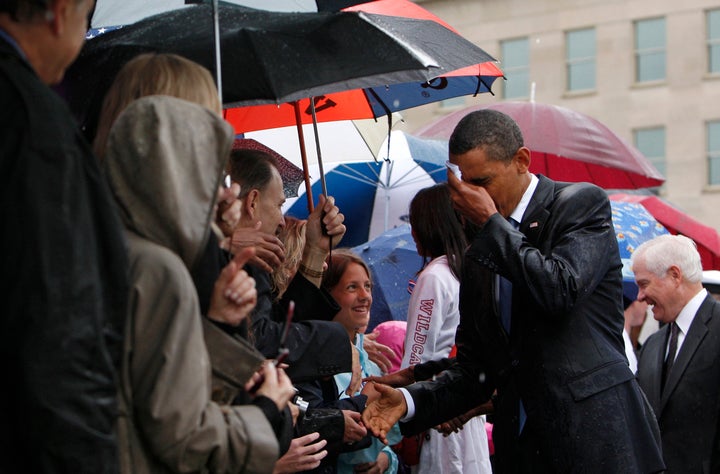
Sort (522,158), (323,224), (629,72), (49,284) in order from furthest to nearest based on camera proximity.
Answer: (629,72) < (323,224) < (522,158) < (49,284)

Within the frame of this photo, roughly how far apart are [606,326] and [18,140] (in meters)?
2.67

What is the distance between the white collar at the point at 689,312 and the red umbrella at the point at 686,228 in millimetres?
5131

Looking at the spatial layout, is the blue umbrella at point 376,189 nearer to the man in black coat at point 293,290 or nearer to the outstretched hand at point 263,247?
the man in black coat at point 293,290

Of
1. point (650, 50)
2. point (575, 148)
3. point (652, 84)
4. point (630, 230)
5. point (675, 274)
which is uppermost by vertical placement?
point (575, 148)

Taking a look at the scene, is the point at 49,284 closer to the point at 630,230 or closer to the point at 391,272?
the point at 391,272

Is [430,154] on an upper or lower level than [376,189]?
upper

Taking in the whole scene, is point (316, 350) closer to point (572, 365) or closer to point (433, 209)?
point (572, 365)

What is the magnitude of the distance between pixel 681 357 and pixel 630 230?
2.60m

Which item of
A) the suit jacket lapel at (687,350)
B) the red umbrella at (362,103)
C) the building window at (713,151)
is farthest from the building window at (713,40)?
the red umbrella at (362,103)

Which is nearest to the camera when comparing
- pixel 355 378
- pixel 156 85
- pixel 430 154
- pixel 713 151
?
pixel 156 85

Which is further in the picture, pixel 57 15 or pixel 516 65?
pixel 516 65

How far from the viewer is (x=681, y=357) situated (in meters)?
6.34

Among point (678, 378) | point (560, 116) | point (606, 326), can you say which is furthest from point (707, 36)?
point (606, 326)

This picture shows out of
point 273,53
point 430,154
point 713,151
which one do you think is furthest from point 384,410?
point 713,151
